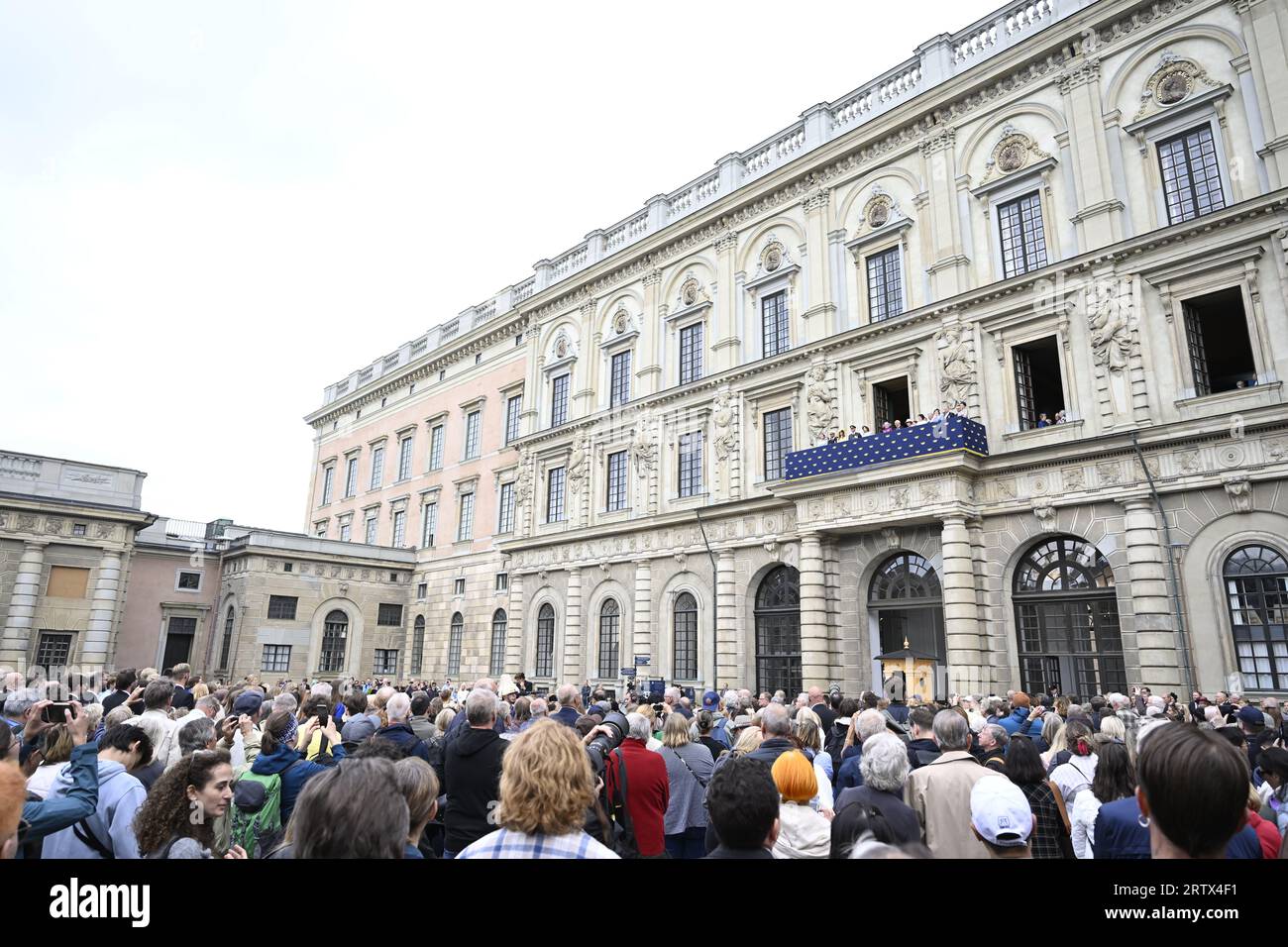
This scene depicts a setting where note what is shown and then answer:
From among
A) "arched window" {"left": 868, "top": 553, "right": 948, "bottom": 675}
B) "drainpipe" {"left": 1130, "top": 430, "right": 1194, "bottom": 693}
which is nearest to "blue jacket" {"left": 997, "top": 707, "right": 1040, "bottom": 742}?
"drainpipe" {"left": 1130, "top": 430, "right": 1194, "bottom": 693}

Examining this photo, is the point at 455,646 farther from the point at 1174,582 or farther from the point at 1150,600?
the point at 1174,582

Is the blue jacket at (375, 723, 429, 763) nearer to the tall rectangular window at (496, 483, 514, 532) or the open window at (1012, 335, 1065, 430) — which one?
the open window at (1012, 335, 1065, 430)

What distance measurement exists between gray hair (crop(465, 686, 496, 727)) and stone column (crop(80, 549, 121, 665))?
30.2 meters

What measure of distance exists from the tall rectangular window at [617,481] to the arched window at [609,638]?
3.76m

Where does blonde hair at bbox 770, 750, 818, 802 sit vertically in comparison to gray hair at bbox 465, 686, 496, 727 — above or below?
below

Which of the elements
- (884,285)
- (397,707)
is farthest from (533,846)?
(884,285)

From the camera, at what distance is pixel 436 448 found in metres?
41.6

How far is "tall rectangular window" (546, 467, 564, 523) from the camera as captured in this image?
107 feet

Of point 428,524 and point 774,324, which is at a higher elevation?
point 774,324

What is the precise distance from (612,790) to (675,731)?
98 centimetres

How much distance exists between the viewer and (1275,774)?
5383mm

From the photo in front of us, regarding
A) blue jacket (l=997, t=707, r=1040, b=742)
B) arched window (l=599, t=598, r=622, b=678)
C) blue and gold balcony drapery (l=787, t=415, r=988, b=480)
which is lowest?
blue jacket (l=997, t=707, r=1040, b=742)
